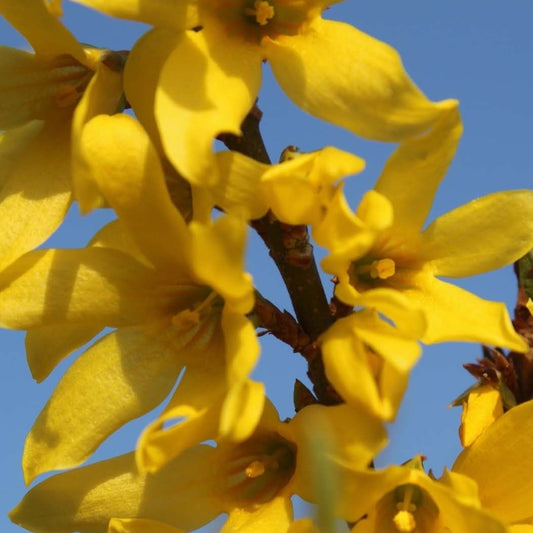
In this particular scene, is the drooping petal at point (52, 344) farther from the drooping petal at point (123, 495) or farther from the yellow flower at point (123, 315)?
the drooping petal at point (123, 495)

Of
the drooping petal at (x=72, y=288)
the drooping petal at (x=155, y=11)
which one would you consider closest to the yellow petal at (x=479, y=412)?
the drooping petal at (x=72, y=288)

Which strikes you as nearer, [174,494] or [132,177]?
[132,177]

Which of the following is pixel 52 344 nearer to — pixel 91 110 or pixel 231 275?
pixel 91 110

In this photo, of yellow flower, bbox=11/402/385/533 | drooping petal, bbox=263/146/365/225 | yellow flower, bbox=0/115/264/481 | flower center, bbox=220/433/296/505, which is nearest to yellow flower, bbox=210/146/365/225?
drooping petal, bbox=263/146/365/225

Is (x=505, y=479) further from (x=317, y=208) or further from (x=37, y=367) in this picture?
(x=37, y=367)

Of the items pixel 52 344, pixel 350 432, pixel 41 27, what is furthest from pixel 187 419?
pixel 41 27

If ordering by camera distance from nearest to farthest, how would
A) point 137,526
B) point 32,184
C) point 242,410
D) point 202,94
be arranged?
1. point 242,410
2. point 202,94
3. point 137,526
4. point 32,184

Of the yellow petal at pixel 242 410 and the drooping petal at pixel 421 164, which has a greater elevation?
the drooping petal at pixel 421 164
